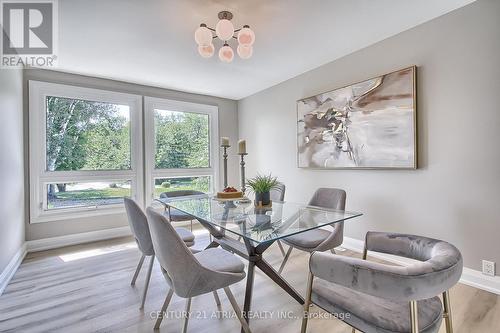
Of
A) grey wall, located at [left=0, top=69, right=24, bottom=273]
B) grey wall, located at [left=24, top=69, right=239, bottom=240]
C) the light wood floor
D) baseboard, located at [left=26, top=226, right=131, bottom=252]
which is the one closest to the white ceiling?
grey wall, located at [left=24, top=69, right=239, bottom=240]

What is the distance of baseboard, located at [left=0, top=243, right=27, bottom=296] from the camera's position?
224 centimetres

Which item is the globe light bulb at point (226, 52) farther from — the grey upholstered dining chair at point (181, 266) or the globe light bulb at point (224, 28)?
the grey upholstered dining chair at point (181, 266)

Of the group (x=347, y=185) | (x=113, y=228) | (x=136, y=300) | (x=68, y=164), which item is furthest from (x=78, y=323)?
(x=347, y=185)

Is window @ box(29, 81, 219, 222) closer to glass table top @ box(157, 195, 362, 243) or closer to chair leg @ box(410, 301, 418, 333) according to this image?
glass table top @ box(157, 195, 362, 243)

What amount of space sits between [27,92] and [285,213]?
360 centimetres

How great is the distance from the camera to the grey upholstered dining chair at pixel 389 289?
923 mm

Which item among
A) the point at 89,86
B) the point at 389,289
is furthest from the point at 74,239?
the point at 389,289

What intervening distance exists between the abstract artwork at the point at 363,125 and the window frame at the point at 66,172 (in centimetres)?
259

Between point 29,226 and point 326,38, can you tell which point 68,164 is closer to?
point 29,226

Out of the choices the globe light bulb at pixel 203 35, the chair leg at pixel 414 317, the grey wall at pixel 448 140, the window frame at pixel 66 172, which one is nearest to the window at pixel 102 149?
the window frame at pixel 66 172

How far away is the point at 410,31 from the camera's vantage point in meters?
2.45

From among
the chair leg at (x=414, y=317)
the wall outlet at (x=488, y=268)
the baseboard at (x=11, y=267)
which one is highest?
the chair leg at (x=414, y=317)

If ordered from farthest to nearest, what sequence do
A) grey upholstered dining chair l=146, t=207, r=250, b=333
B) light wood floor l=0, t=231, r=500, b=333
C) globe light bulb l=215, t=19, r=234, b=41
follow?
globe light bulb l=215, t=19, r=234, b=41 → light wood floor l=0, t=231, r=500, b=333 → grey upholstered dining chair l=146, t=207, r=250, b=333

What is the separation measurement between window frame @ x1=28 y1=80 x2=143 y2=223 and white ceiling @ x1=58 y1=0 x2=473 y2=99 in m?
0.35
